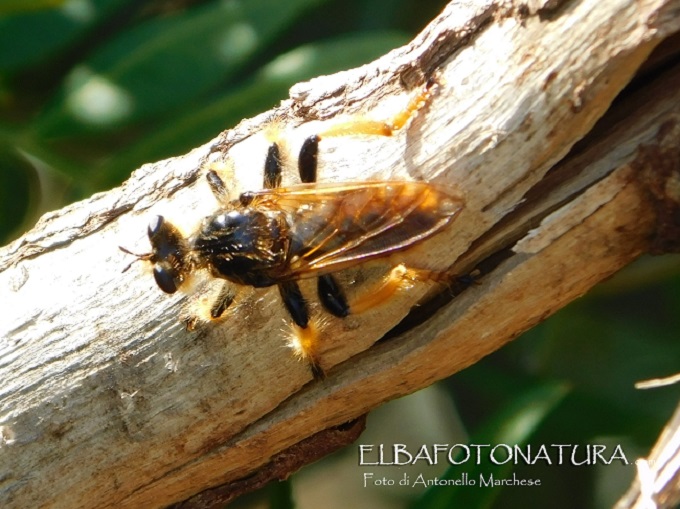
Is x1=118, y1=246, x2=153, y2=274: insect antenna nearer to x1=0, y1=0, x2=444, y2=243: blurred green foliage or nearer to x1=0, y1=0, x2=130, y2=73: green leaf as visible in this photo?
x1=0, y1=0, x2=444, y2=243: blurred green foliage

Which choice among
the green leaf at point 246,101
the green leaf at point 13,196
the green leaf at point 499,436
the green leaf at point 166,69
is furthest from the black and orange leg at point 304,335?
the green leaf at point 13,196

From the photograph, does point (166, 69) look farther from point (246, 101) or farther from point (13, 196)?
point (13, 196)

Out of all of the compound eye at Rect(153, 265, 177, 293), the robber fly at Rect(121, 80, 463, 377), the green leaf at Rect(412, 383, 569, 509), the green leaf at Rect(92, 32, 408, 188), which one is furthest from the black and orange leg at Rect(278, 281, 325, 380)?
the green leaf at Rect(92, 32, 408, 188)

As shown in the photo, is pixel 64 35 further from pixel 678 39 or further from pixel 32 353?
pixel 678 39

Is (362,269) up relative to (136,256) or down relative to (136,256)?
down

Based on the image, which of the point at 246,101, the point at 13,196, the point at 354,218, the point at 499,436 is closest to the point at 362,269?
the point at 354,218

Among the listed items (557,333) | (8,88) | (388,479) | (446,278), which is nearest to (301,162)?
(446,278)

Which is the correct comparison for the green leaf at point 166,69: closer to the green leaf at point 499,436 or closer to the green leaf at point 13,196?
the green leaf at point 13,196
